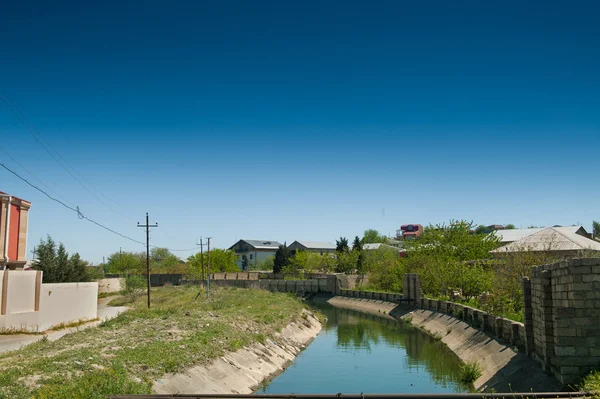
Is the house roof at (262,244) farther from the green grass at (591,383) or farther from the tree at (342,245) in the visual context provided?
the green grass at (591,383)

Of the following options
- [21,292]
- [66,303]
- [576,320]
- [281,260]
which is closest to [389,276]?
[66,303]

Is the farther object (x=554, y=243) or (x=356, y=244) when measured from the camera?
(x=356, y=244)

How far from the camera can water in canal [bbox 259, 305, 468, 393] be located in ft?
80.0

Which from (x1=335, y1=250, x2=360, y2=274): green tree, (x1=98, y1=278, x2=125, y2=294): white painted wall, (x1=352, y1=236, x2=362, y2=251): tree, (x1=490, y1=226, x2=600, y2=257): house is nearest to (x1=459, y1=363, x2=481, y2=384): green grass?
(x1=490, y1=226, x2=600, y2=257): house

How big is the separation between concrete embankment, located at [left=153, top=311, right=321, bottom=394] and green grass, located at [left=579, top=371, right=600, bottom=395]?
1224cm

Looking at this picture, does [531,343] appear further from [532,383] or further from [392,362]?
[392,362]

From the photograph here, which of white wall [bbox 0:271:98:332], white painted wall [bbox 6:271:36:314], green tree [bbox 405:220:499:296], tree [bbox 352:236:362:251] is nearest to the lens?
white wall [bbox 0:271:98:332]

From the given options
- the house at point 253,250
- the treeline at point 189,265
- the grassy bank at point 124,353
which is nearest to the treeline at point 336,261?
the treeline at point 189,265

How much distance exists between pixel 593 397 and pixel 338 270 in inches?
3603

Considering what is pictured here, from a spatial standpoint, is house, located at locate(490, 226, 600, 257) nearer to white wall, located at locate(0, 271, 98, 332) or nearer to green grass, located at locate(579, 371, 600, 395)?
green grass, located at locate(579, 371, 600, 395)

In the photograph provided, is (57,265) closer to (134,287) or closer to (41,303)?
(41,303)

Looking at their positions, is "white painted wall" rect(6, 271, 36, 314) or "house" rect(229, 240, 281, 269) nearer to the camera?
"white painted wall" rect(6, 271, 36, 314)

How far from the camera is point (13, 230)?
38.0 metres

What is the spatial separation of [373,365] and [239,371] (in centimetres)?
1029
